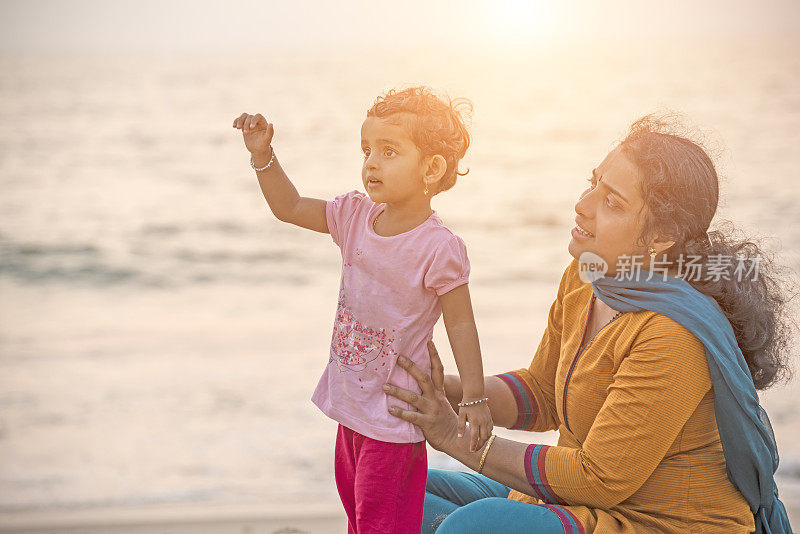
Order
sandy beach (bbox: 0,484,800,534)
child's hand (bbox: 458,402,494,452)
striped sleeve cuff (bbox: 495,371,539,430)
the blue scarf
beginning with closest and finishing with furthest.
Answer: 1. the blue scarf
2. child's hand (bbox: 458,402,494,452)
3. striped sleeve cuff (bbox: 495,371,539,430)
4. sandy beach (bbox: 0,484,800,534)

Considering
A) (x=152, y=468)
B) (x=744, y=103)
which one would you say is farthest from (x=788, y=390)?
(x=744, y=103)

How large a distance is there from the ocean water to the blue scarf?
308 mm

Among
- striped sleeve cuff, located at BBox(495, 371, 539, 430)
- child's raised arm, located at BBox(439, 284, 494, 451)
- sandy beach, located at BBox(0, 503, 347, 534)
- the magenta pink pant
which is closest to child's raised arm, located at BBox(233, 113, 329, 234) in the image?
child's raised arm, located at BBox(439, 284, 494, 451)

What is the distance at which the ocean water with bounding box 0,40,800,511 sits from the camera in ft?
15.1

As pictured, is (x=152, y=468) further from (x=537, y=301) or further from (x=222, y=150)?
(x=222, y=150)

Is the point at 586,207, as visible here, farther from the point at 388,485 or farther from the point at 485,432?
the point at 388,485

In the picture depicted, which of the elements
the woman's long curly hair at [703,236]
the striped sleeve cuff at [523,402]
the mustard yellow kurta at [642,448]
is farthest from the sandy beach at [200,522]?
the woman's long curly hair at [703,236]

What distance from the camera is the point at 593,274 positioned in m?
1.91

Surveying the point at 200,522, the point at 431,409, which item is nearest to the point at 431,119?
the point at 431,409

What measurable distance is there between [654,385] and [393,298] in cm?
→ 54

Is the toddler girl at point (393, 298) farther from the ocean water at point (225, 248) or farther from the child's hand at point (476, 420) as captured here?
the ocean water at point (225, 248)

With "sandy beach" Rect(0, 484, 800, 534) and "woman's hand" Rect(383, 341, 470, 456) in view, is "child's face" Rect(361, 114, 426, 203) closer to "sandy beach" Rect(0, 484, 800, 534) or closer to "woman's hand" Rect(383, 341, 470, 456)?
"woman's hand" Rect(383, 341, 470, 456)

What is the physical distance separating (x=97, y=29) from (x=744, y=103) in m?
29.3

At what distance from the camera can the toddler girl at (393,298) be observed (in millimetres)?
1745
